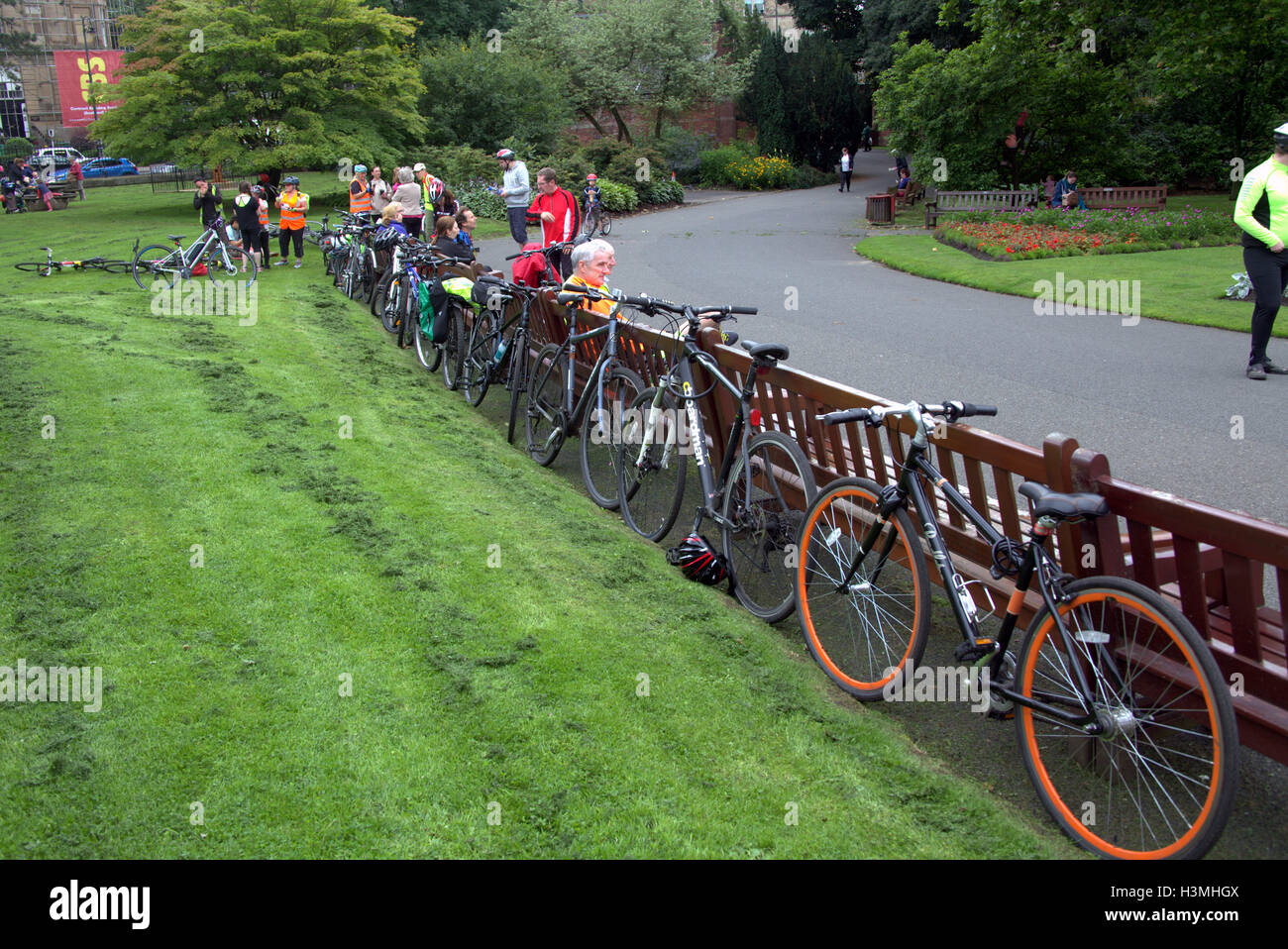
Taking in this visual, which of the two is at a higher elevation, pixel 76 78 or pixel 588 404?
pixel 76 78

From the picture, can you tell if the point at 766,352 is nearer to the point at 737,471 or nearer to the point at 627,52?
the point at 737,471

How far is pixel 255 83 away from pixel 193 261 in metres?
17.8

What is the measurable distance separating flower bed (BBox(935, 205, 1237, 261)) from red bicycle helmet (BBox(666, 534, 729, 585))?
653 inches

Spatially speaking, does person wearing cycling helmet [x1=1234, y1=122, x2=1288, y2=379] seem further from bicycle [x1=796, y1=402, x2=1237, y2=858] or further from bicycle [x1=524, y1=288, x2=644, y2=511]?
bicycle [x1=796, y1=402, x2=1237, y2=858]

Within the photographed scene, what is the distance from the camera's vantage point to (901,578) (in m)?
5.31

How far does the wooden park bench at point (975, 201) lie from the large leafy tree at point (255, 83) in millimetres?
17050

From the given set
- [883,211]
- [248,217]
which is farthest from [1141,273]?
[248,217]

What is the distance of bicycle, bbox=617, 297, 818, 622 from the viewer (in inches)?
219

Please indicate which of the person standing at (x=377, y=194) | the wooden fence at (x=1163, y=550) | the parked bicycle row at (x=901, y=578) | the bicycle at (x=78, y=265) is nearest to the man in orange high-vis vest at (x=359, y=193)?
the person standing at (x=377, y=194)

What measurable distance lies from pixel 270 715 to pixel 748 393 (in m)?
2.85

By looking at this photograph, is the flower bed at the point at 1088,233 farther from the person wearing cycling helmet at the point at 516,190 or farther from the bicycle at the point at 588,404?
the bicycle at the point at 588,404

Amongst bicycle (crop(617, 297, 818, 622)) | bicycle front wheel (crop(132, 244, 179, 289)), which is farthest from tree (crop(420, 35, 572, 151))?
bicycle (crop(617, 297, 818, 622))

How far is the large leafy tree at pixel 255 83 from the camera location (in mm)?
31750

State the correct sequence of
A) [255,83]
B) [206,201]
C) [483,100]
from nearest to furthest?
[206,201] → [255,83] → [483,100]
